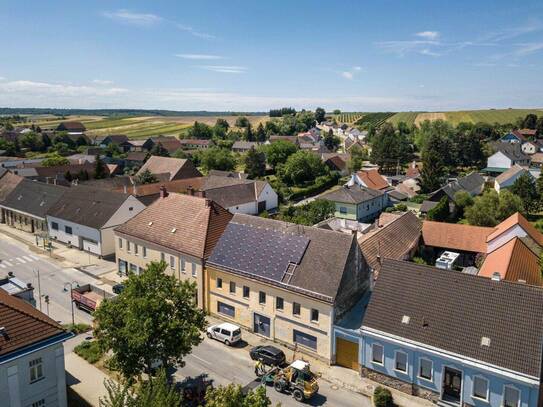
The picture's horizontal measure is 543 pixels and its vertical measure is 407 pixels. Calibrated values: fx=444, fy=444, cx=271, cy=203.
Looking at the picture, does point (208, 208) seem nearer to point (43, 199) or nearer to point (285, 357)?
point (285, 357)

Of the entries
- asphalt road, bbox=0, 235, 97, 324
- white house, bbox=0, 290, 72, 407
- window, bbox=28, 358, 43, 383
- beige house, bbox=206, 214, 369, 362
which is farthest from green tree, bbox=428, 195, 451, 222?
window, bbox=28, 358, 43, 383

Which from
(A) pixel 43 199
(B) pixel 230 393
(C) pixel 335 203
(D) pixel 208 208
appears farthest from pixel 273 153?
(B) pixel 230 393

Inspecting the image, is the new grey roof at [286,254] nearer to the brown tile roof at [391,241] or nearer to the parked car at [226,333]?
the parked car at [226,333]

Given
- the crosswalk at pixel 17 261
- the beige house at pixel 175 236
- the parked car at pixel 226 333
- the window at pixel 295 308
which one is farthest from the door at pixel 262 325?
the crosswalk at pixel 17 261

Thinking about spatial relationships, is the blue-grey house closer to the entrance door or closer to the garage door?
the entrance door

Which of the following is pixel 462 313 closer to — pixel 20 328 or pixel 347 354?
pixel 347 354
